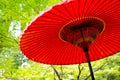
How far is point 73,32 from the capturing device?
1337mm

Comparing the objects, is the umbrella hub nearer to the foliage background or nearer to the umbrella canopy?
the umbrella canopy

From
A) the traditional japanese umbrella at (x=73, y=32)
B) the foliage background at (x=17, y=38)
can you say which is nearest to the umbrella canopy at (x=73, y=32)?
the traditional japanese umbrella at (x=73, y=32)

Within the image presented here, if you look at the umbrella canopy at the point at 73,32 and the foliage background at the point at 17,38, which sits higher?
the foliage background at the point at 17,38

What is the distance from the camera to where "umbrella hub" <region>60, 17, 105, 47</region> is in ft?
4.24

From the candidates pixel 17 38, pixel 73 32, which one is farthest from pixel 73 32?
pixel 17 38

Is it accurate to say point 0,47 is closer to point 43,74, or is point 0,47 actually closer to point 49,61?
point 43,74

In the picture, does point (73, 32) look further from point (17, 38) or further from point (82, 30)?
point (17, 38)

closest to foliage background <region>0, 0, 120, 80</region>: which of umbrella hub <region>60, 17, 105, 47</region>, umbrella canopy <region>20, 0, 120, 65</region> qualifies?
umbrella canopy <region>20, 0, 120, 65</region>

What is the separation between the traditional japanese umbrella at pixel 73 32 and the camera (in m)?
→ 1.13

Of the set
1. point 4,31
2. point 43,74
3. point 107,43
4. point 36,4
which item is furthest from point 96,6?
point 43,74

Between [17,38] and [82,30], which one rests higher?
[17,38]

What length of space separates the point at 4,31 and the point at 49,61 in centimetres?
404

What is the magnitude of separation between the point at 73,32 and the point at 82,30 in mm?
55

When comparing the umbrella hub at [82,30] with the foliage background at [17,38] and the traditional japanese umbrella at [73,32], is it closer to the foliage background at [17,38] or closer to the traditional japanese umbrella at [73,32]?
the traditional japanese umbrella at [73,32]
